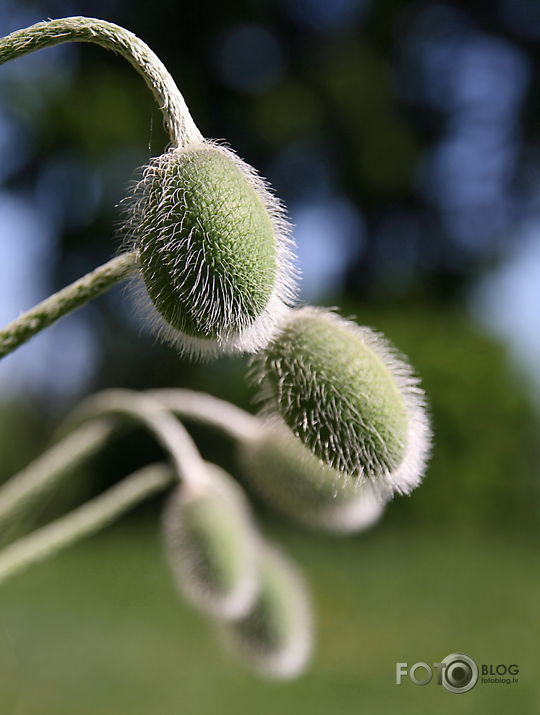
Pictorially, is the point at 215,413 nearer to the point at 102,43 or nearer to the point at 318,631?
the point at 102,43

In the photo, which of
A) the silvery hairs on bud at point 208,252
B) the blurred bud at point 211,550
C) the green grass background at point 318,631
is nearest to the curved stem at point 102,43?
the silvery hairs on bud at point 208,252

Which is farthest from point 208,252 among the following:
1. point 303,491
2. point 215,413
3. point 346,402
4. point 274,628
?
point 274,628

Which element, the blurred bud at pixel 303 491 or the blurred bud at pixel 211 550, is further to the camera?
the blurred bud at pixel 211 550

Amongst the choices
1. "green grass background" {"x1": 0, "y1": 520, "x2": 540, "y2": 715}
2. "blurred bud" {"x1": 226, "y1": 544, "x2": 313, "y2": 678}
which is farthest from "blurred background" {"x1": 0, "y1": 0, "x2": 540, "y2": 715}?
"blurred bud" {"x1": 226, "y1": 544, "x2": 313, "y2": 678}

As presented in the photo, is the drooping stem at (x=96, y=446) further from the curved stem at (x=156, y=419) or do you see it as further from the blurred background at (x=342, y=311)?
the blurred background at (x=342, y=311)

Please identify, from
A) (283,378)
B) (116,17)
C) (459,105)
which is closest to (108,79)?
(116,17)

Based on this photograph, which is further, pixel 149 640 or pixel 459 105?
pixel 459 105

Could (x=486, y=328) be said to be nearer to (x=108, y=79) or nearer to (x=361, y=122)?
(x=361, y=122)
